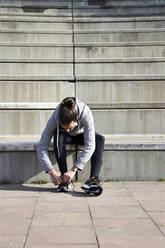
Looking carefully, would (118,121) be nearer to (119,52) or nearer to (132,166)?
(132,166)

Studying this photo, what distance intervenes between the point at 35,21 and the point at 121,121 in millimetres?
4724

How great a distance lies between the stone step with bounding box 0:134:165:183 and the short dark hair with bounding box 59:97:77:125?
0.74 metres

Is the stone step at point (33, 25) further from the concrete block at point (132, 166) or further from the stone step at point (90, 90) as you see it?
the concrete block at point (132, 166)

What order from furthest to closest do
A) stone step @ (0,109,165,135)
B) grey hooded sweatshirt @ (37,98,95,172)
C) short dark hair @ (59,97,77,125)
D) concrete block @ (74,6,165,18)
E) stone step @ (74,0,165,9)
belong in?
stone step @ (74,0,165,9)
concrete block @ (74,6,165,18)
stone step @ (0,109,165,135)
grey hooded sweatshirt @ (37,98,95,172)
short dark hair @ (59,97,77,125)

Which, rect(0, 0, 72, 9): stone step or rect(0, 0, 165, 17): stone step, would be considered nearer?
rect(0, 0, 165, 17): stone step

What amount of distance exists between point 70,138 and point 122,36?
4.95m

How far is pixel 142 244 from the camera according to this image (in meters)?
2.15

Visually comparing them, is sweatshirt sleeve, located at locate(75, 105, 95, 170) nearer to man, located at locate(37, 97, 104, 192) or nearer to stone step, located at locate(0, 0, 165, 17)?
man, located at locate(37, 97, 104, 192)

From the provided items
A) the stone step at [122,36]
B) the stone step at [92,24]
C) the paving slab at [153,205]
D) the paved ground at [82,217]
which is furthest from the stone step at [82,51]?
the paving slab at [153,205]

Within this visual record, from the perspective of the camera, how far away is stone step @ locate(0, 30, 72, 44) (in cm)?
777

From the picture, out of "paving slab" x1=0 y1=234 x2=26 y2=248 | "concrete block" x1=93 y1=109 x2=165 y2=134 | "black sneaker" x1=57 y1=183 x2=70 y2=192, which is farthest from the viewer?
"concrete block" x1=93 y1=109 x2=165 y2=134

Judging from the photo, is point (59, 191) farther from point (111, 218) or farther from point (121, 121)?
point (121, 121)

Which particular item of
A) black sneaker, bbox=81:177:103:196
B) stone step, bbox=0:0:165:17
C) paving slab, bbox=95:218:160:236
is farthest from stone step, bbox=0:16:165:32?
paving slab, bbox=95:218:160:236

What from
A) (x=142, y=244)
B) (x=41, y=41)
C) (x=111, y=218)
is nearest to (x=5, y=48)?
(x=41, y=41)
